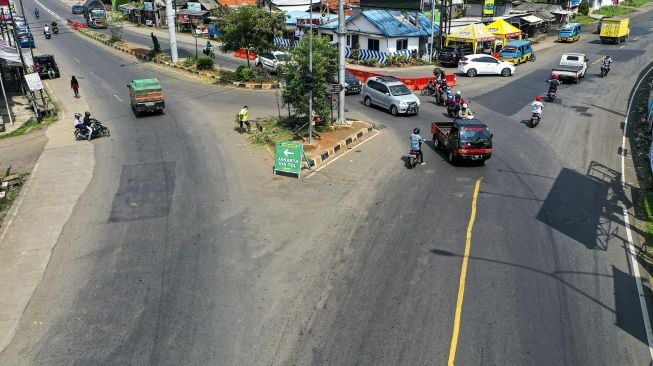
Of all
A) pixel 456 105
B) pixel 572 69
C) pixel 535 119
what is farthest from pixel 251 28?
pixel 572 69

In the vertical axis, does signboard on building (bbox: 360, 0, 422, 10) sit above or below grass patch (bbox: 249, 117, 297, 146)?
above

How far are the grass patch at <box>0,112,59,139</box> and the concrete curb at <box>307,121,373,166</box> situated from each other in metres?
17.4

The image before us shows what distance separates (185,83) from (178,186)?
2219 cm

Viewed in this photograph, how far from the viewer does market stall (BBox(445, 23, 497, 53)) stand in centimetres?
4725

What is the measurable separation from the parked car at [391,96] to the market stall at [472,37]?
66.2ft

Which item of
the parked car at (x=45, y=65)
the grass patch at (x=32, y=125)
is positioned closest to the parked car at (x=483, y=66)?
the grass patch at (x=32, y=125)

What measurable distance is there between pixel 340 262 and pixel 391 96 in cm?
1811

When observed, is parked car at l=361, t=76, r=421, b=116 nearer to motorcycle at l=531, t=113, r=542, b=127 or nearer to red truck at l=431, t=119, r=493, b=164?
motorcycle at l=531, t=113, r=542, b=127

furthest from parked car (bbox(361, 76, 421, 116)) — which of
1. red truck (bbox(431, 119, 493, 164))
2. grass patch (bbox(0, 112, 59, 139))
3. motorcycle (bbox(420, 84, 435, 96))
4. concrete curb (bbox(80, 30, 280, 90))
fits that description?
grass patch (bbox(0, 112, 59, 139))

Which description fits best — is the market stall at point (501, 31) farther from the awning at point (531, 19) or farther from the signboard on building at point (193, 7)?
the signboard on building at point (193, 7)

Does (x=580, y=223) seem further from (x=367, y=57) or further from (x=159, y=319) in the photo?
(x=367, y=57)

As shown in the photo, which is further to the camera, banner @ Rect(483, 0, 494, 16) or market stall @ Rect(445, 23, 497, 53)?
banner @ Rect(483, 0, 494, 16)

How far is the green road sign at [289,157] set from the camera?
64.7 ft

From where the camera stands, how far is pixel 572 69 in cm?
3784
